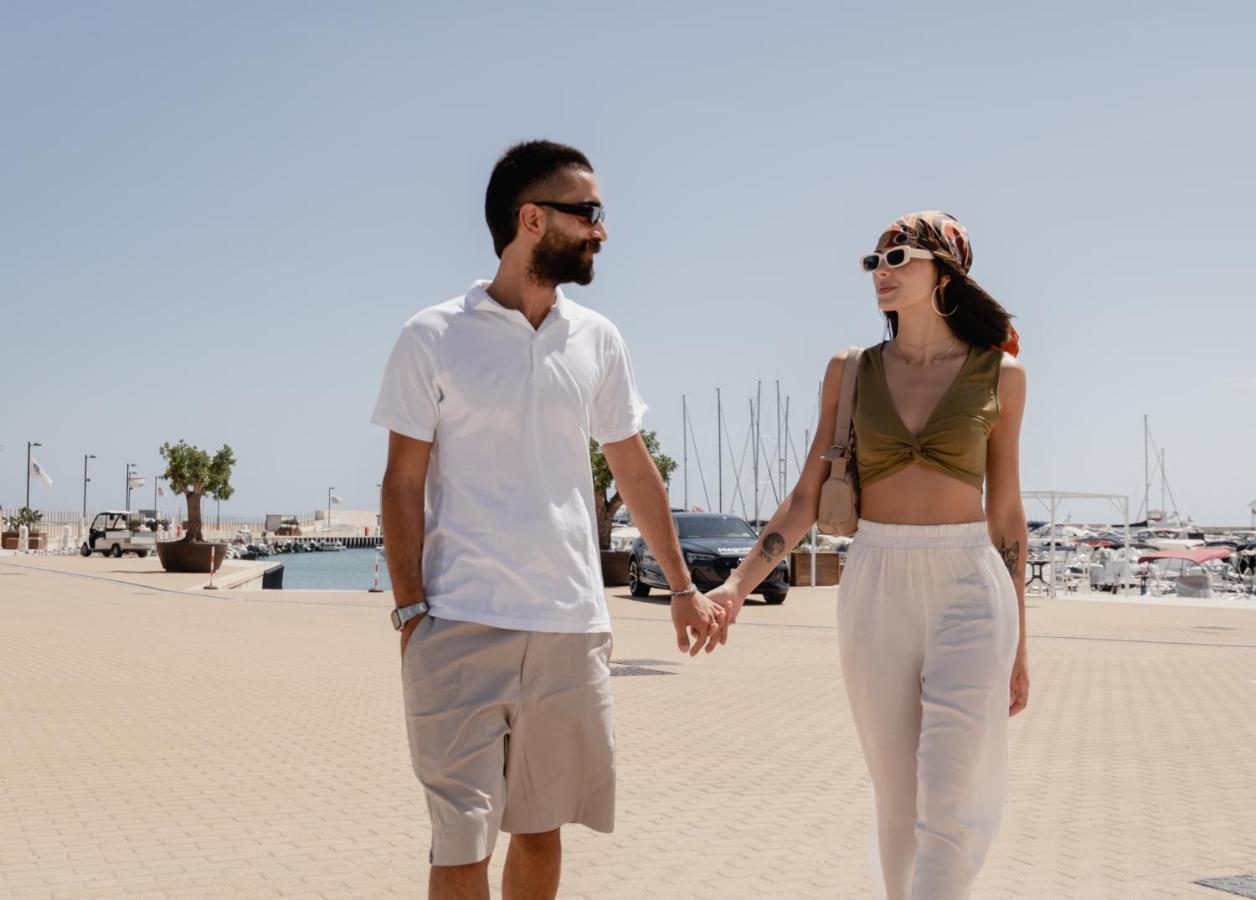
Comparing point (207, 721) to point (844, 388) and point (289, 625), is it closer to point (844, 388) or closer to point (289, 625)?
point (844, 388)

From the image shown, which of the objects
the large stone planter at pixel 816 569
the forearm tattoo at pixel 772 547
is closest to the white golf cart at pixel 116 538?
the large stone planter at pixel 816 569

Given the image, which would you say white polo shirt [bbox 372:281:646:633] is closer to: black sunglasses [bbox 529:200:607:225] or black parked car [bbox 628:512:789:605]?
black sunglasses [bbox 529:200:607:225]

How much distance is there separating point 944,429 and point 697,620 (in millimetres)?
864

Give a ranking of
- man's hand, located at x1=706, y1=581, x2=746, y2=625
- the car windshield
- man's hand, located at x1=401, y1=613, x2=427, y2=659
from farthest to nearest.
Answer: the car windshield → man's hand, located at x1=706, y1=581, x2=746, y2=625 → man's hand, located at x1=401, y1=613, x2=427, y2=659

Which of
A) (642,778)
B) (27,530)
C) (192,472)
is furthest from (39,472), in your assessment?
(642,778)

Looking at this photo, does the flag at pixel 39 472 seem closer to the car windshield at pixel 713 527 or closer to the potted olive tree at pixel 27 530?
the potted olive tree at pixel 27 530

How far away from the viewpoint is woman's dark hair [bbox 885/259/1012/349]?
3.72 metres

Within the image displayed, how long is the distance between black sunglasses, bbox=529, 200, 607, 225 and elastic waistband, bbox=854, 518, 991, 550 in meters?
1.09

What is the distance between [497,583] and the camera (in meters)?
3.17

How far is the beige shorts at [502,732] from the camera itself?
10.2 ft

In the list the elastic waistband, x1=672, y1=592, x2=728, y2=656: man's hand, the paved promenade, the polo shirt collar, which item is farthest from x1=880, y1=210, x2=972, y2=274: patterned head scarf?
the paved promenade

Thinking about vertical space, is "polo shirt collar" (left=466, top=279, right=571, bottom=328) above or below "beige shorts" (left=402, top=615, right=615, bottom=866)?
above

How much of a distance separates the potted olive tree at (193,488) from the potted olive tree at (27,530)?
35011mm

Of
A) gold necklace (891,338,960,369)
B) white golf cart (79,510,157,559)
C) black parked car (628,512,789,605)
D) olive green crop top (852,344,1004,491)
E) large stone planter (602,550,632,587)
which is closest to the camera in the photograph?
olive green crop top (852,344,1004,491)
